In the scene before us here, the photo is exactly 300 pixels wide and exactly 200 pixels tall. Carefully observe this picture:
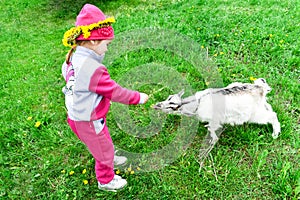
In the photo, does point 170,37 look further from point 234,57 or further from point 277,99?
point 277,99

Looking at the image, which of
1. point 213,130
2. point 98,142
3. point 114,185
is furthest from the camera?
point 213,130

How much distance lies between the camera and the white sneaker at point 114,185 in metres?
2.70

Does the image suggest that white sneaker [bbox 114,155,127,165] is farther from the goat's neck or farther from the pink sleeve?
the pink sleeve

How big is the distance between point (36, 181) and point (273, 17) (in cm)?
A: 426

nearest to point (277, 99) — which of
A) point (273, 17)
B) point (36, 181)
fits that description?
point (273, 17)

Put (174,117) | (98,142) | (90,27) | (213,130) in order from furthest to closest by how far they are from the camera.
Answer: (174,117) → (213,130) → (98,142) → (90,27)

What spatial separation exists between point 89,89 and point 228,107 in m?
1.35

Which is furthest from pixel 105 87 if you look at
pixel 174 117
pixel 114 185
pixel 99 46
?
pixel 174 117

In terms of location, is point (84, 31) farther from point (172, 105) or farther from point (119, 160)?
point (119, 160)

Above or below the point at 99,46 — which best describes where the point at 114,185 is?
below

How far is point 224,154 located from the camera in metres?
2.96

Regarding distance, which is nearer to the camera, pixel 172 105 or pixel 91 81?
pixel 91 81

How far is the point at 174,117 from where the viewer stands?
3365 millimetres

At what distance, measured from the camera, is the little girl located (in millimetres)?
2100
